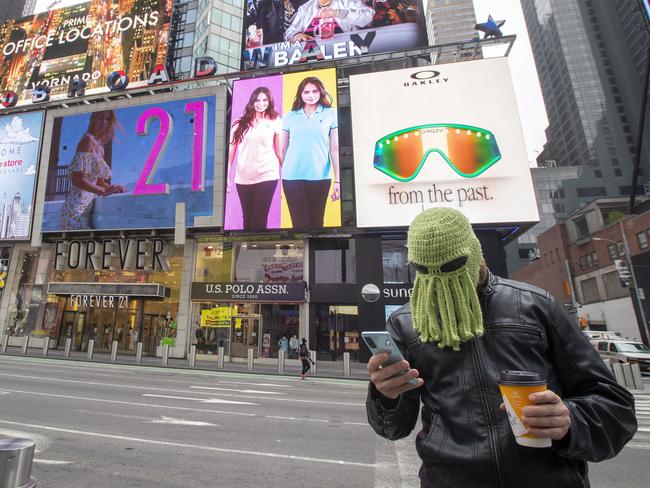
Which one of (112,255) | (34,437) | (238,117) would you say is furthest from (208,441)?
(112,255)

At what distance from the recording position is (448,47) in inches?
1097

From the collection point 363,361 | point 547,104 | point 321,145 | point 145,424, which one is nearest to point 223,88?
point 321,145

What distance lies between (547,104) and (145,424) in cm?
12629

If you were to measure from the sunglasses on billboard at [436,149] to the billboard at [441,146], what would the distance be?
0.20 feet

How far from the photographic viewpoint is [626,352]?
61.7 ft

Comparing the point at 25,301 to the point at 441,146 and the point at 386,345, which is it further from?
the point at 386,345

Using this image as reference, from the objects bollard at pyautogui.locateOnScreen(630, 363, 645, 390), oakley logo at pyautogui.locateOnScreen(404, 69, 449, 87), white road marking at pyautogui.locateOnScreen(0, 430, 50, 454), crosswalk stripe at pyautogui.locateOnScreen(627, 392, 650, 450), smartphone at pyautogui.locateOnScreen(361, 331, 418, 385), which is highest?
oakley logo at pyautogui.locateOnScreen(404, 69, 449, 87)

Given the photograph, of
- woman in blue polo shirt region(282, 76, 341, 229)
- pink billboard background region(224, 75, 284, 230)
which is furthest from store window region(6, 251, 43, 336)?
woman in blue polo shirt region(282, 76, 341, 229)

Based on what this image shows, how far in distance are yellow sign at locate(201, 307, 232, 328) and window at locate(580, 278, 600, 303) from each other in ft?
133

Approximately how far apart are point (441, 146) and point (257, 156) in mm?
12349

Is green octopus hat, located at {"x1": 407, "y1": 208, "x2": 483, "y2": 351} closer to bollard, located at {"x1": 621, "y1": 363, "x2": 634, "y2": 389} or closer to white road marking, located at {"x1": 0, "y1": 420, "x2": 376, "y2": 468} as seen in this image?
white road marking, located at {"x1": 0, "y1": 420, "x2": 376, "y2": 468}

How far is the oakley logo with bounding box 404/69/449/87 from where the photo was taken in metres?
25.7

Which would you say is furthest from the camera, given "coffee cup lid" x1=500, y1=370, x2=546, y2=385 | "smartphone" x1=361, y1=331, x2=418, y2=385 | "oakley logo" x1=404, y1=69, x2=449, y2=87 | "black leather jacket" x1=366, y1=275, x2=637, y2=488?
"oakley logo" x1=404, y1=69, x2=449, y2=87

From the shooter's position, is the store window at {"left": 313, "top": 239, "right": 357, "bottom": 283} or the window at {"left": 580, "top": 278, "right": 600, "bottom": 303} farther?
the window at {"left": 580, "top": 278, "right": 600, "bottom": 303}
